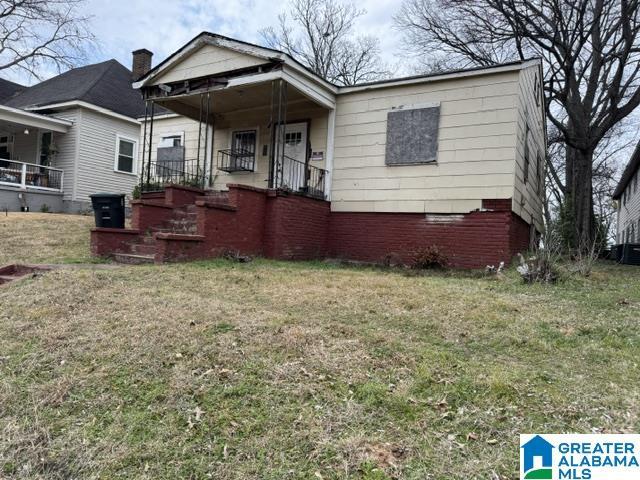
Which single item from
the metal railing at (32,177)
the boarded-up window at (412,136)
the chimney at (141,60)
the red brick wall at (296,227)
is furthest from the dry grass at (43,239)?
the chimney at (141,60)

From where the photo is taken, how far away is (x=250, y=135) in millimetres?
11695

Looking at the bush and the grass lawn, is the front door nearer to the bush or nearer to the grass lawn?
the bush

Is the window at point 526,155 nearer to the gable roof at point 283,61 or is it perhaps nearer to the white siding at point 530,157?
the white siding at point 530,157

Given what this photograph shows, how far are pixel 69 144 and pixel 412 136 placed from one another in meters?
14.3

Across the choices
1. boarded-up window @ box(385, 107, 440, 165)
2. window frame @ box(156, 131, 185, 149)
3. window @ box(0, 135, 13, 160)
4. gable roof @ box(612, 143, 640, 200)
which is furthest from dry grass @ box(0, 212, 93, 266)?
gable roof @ box(612, 143, 640, 200)

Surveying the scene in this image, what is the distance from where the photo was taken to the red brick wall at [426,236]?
8609 millimetres

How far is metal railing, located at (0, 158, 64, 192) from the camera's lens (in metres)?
16.3

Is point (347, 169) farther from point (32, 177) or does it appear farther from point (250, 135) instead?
point (32, 177)

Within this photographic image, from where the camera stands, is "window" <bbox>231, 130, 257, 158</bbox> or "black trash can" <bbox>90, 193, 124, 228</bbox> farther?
"window" <bbox>231, 130, 257, 158</bbox>

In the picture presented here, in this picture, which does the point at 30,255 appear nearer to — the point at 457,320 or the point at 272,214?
the point at 272,214

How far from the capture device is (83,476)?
230 cm

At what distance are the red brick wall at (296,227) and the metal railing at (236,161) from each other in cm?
231

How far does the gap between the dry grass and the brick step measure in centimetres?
51

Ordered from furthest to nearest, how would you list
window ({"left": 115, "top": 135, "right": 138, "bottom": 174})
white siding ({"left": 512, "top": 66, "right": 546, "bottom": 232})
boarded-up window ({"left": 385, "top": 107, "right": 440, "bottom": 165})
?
window ({"left": 115, "top": 135, "right": 138, "bottom": 174}) < boarded-up window ({"left": 385, "top": 107, "right": 440, "bottom": 165}) < white siding ({"left": 512, "top": 66, "right": 546, "bottom": 232})
